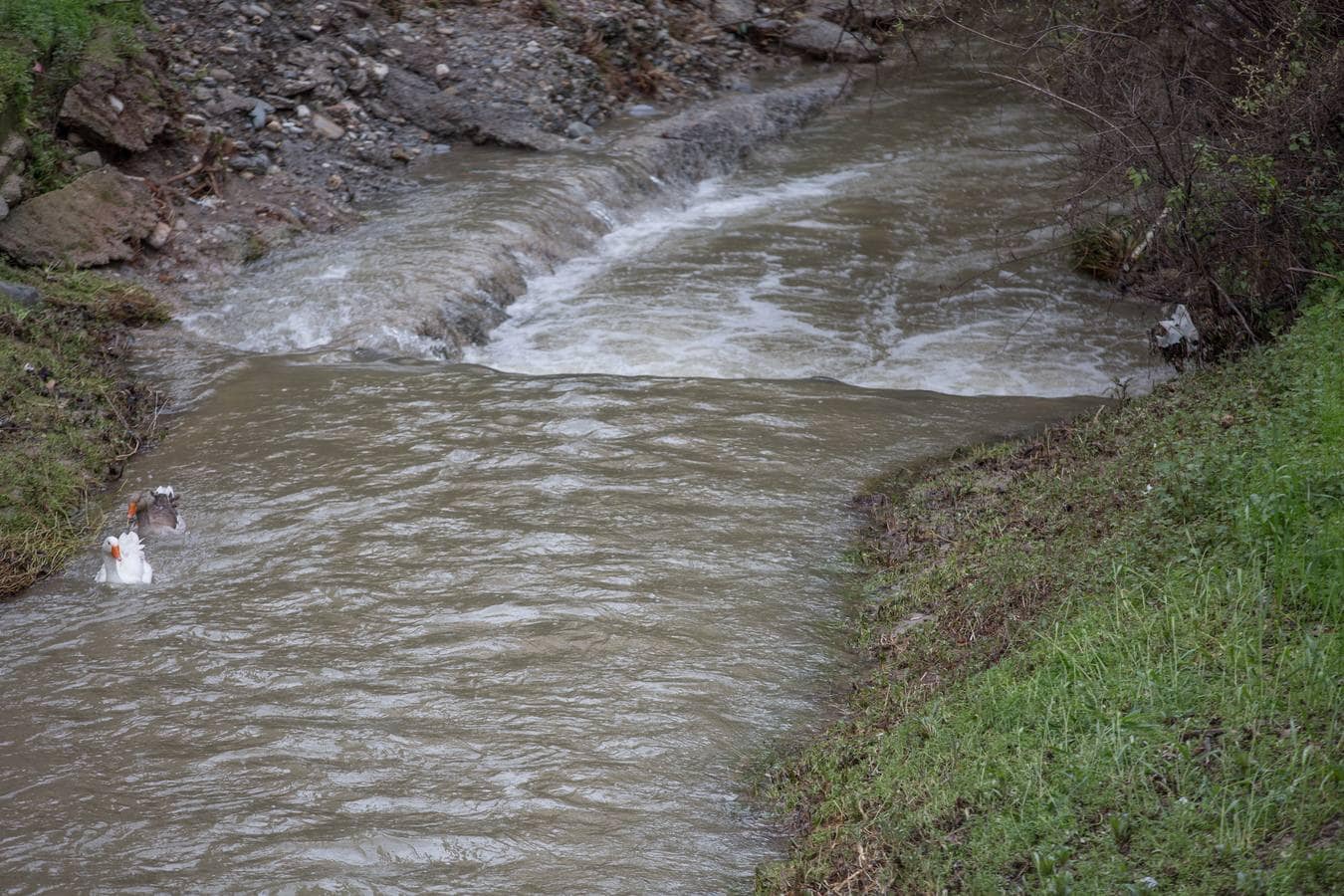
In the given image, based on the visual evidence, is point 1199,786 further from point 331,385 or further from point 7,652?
point 331,385

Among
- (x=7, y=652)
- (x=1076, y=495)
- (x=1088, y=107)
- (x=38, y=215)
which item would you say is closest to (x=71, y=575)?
(x=7, y=652)

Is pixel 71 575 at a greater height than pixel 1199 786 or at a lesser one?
lesser

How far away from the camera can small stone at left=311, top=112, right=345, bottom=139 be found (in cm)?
1266

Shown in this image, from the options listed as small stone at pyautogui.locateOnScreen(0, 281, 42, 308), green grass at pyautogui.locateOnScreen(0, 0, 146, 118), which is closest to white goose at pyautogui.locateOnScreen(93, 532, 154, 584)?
small stone at pyautogui.locateOnScreen(0, 281, 42, 308)

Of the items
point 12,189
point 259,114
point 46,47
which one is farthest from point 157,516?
point 259,114

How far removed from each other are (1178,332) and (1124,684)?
14.6 feet

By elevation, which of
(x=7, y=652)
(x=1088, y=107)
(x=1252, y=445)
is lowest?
(x=7, y=652)

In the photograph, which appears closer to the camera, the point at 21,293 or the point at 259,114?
the point at 21,293

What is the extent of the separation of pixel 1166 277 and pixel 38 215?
8525mm

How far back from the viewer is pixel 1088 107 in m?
7.64

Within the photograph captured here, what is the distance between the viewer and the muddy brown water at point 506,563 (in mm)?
4469

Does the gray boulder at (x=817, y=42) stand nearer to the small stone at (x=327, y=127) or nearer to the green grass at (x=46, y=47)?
the small stone at (x=327, y=127)

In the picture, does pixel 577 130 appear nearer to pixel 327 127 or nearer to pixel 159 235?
pixel 327 127

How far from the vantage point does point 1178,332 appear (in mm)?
7902
